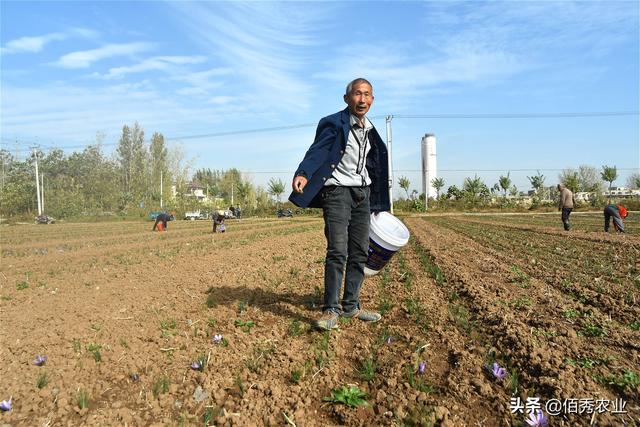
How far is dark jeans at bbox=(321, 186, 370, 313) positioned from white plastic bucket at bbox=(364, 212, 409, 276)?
158mm

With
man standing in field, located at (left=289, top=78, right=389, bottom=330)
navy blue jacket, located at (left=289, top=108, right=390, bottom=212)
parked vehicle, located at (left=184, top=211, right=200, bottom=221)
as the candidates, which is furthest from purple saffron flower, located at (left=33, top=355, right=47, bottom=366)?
parked vehicle, located at (left=184, top=211, right=200, bottom=221)

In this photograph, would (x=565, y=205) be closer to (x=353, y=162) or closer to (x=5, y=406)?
(x=353, y=162)

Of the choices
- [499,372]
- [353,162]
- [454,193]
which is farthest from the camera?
[454,193]

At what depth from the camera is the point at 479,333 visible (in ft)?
9.80

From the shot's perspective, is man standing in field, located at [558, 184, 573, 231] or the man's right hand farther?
man standing in field, located at [558, 184, 573, 231]

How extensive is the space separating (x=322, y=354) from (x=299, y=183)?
1230 millimetres

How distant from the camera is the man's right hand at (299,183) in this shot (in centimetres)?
307

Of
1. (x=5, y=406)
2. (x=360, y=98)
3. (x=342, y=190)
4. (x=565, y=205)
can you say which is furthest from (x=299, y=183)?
(x=565, y=205)

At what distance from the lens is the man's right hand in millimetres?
3075

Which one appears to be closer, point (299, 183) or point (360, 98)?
point (299, 183)

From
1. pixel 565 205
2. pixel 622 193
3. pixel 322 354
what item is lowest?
pixel 622 193

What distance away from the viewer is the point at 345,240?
3.32 m

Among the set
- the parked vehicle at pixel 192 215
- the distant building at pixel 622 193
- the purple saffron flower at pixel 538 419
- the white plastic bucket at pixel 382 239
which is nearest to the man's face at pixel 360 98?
the white plastic bucket at pixel 382 239

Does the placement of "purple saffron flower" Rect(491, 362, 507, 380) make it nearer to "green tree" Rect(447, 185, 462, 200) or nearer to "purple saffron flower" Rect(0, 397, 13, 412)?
"purple saffron flower" Rect(0, 397, 13, 412)
